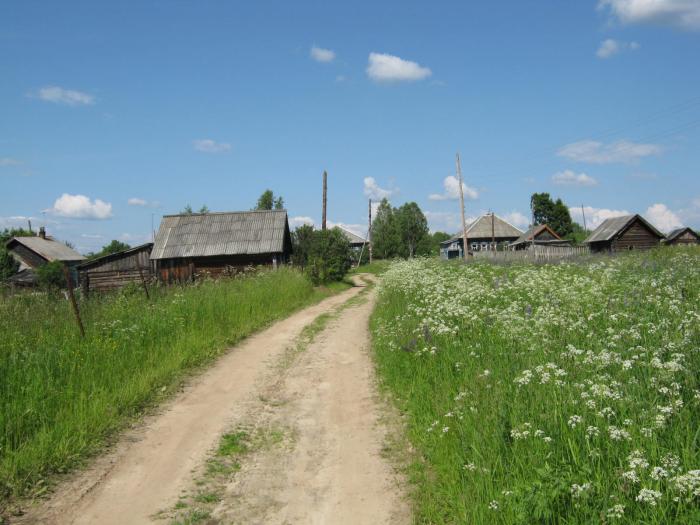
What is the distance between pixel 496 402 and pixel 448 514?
1.31 metres

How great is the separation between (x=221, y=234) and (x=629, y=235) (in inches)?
1349

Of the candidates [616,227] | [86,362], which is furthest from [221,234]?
[616,227]

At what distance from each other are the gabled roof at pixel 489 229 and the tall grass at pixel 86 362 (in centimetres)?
6382

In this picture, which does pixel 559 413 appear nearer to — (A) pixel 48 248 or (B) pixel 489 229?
(A) pixel 48 248

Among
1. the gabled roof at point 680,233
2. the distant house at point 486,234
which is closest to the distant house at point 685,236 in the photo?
the gabled roof at point 680,233

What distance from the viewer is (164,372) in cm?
861

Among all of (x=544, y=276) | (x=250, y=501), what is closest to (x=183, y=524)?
(x=250, y=501)

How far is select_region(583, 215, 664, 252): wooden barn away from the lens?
43281 mm

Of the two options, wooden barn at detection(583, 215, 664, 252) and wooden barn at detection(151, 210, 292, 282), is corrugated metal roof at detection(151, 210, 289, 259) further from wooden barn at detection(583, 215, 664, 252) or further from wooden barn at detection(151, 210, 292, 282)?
wooden barn at detection(583, 215, 664, 252)

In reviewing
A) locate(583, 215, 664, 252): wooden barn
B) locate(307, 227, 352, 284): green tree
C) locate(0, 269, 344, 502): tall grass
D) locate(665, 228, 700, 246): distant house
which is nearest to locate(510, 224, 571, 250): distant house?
locate(665, 228, 700, 246): distant house

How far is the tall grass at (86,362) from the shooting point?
557 centimetres

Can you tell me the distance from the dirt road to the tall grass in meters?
0.45

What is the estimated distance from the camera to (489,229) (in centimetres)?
7512

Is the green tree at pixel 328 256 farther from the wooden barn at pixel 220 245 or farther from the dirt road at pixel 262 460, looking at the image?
the dirt road at pixel 262 460
